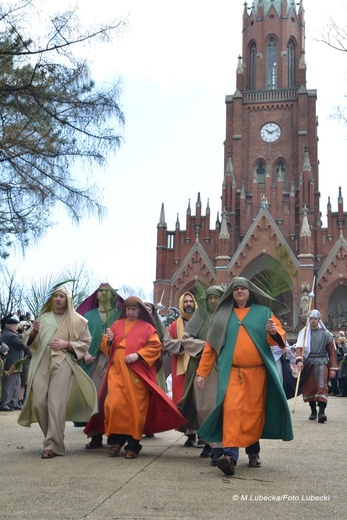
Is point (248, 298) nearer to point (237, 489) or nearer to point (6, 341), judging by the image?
point (237, 489)

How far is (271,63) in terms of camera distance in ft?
165

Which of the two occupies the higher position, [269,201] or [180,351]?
[269,201]

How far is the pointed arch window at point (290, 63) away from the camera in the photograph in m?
49.4

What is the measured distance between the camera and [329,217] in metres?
Answer: 42.1

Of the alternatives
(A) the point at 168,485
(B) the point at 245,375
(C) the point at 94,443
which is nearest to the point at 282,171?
(C) the point at 94,443

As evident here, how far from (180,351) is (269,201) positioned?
35.9 meters

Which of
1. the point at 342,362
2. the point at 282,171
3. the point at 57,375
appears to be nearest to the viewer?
the point at 57,375

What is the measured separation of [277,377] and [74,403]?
2382 mm

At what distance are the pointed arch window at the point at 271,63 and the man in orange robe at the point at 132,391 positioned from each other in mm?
44311

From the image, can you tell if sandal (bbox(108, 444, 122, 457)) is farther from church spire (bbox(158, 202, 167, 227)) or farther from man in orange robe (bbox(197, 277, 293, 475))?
church spire (bbox(158, 202, 167, 227))

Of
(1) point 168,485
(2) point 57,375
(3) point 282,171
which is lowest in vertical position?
(1) point 168,485

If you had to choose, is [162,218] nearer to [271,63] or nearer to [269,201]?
[269,201]

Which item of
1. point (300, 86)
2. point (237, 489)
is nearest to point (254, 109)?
point (300, 86)

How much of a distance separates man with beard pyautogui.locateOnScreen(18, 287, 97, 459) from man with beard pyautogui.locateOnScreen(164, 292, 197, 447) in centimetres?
118
